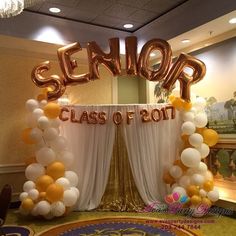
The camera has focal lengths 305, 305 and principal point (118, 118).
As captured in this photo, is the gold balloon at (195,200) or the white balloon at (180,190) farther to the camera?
the white balloon at (180,190)

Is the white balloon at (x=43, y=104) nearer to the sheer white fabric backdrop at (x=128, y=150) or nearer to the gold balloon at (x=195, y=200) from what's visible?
the sheer white fabric backdrop at (x=128, y=150)

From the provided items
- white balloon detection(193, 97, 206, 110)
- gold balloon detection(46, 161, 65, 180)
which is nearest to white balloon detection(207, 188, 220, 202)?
white balloon detection(193, 97, 206, 110)

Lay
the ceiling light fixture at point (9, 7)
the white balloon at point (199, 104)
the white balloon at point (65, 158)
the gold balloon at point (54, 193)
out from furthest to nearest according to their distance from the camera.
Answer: the white balloon at point (199, 104), the white balloon at point (65, 158), the gold balloon at point (54, 193), the ceiling light fixture at point (9, 7)

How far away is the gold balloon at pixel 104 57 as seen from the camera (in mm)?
4840

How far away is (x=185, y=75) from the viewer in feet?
16.3

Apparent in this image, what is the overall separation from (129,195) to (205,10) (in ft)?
10.7

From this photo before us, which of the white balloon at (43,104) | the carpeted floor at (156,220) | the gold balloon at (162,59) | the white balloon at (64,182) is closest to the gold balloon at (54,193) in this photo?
the white balloon at (64,182)

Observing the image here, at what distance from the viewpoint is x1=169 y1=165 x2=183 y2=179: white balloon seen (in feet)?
→ 16.0

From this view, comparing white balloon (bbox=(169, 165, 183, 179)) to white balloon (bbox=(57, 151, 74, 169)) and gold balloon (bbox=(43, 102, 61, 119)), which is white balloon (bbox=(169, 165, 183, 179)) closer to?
white balloon (bbox=(57, 151, 74, 169))

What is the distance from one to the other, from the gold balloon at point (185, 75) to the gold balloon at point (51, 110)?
5.92 feet

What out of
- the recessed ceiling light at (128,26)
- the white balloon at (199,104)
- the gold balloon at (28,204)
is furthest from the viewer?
the recessed ceiling light at (128,26)

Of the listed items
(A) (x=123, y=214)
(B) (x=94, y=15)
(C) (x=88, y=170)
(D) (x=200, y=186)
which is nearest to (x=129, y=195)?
(A) (x=123, y=214)

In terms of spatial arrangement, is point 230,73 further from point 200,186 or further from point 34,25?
point 34,25

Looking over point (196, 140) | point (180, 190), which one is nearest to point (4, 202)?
point (180, 190)
